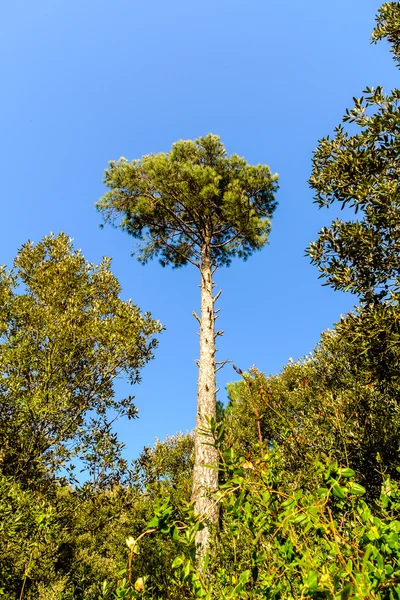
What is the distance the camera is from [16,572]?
17.9 ft

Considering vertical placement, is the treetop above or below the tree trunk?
above

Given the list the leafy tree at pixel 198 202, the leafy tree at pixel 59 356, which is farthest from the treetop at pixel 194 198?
the leafy tree at pixel 59 356

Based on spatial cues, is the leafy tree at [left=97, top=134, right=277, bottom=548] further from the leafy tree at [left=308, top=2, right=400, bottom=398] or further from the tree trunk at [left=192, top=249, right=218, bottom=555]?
the leafy tree at [left=308, top=2, right=400, bottom=398]

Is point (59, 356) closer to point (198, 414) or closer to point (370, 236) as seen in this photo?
point (198, 414)

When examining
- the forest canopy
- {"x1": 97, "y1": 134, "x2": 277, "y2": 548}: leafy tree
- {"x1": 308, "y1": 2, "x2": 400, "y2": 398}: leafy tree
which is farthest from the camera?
{"x1": 97, "y1": 134, "x2": 277, "y2": 548}: leafy tree

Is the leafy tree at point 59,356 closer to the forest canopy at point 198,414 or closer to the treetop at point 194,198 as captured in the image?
the forest canopy at point 198,414

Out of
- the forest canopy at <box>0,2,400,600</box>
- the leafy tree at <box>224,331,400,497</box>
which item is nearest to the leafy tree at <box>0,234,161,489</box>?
the forest canopy at <box>0,2,400,600</box>

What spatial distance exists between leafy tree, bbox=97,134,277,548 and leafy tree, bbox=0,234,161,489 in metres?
3.86

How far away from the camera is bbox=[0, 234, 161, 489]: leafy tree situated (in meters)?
7.26

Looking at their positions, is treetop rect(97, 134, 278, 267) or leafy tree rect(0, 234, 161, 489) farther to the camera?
treetop rect(97, 134, 278, 267)

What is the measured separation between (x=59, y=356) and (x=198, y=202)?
8.88 meters

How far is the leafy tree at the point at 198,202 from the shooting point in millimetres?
13648

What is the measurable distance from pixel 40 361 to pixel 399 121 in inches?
333

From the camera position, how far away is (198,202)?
47.1 feet
